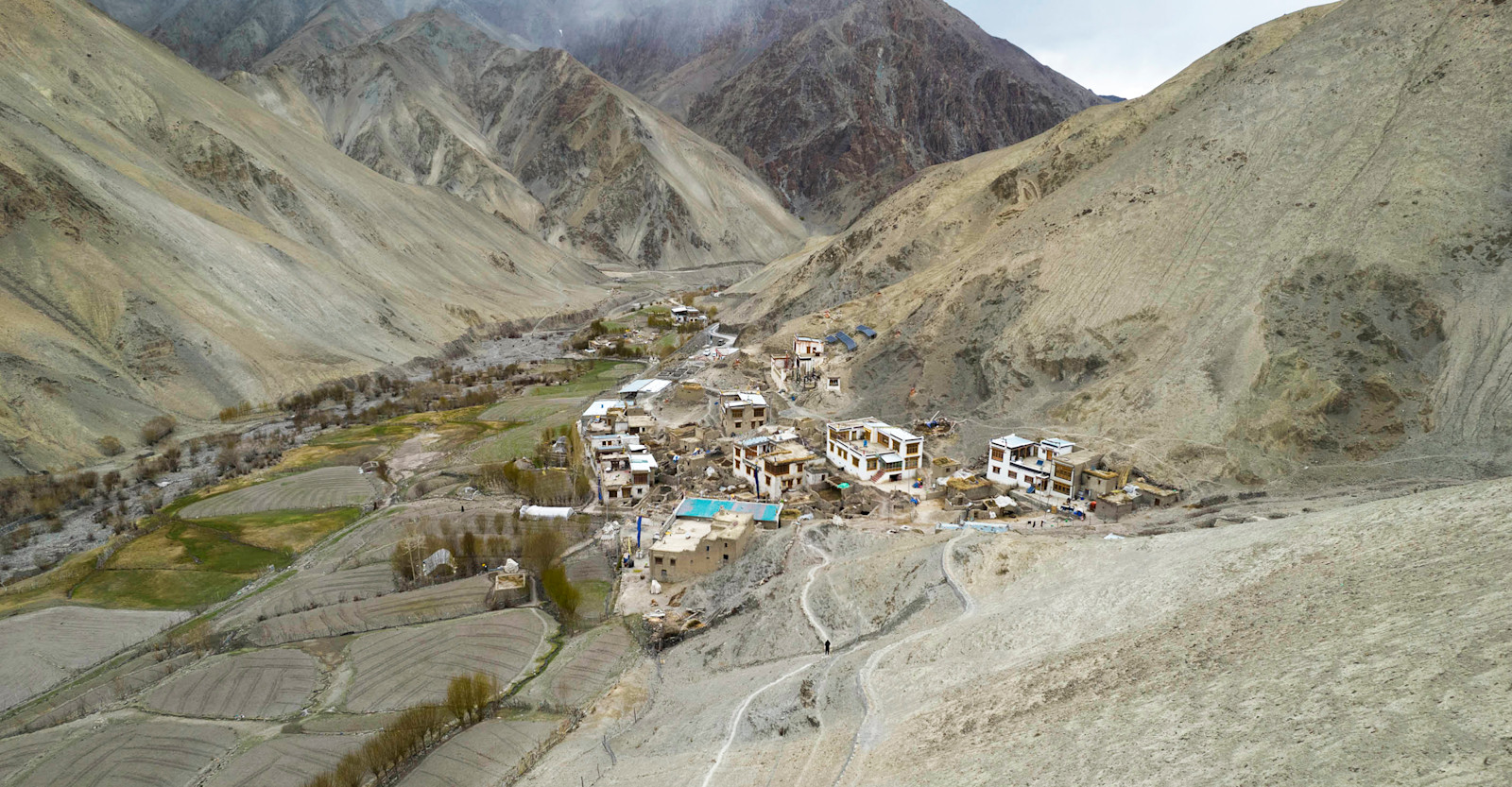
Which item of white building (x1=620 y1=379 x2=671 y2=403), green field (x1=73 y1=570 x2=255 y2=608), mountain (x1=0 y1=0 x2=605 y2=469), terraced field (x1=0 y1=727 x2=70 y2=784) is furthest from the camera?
white building (x1=620 y1=379 x2=671 y2=403)

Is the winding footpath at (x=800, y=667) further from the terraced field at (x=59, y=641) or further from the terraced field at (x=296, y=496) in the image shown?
the terraced field at (x=296, y=496)

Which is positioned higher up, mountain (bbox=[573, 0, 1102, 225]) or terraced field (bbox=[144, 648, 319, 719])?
mountain (bbox=[573, 0, 1102, 225])

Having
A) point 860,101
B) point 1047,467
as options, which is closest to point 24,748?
point 1047,467

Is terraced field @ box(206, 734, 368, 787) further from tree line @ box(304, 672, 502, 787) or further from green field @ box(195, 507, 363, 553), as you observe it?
green field @ box(195, 507, 363, 553)

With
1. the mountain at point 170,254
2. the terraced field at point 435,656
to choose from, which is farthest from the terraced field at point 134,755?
the mountain at point 170,254

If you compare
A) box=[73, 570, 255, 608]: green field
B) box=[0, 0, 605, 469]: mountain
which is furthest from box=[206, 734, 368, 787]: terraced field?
box=[0, 0, 605, 469]: mountain

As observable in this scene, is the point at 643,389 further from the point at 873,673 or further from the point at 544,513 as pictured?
the point at 873,673

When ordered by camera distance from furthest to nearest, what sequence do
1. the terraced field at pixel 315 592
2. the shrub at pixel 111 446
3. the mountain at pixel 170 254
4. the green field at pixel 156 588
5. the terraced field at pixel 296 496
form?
1. the mountain at pixel 170 254
2. the shrub at pixel 111 446
3. the terraced field at pixel 296 496
4. the green field at pixel 156 588
5. the terraced field at pixel 315 592
